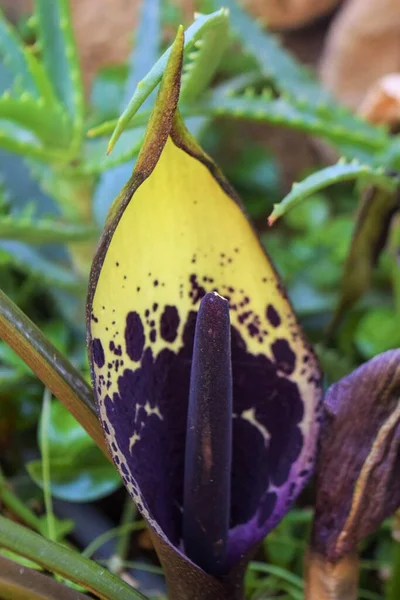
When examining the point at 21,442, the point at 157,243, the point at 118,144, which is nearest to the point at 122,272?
the point at 157,243

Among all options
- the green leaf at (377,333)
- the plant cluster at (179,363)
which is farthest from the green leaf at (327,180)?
the green leaf at (377,333)

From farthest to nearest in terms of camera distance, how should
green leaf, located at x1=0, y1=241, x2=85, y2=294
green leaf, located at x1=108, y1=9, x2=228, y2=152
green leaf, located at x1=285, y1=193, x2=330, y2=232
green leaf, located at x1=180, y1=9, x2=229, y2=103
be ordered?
green leaf, located at x1=285, y1=193, x2=330, y2=232 < green leaf, located at x1=0, y1=241, x2=85, y2=294 < green leaf, located at x1=180, y1=9, x2=229, y2=103 < green leaf, located at x1=108, y1=9, x2=228, y2=152

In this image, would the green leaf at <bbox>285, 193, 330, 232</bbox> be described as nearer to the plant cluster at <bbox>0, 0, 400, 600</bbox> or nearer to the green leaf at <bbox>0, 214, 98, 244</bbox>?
the plant cluster at <bbox>0, 0, 400, 600</bbox>

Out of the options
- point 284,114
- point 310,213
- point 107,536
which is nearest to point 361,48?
point 310,213

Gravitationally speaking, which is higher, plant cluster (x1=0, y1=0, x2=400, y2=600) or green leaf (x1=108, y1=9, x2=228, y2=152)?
green leaf (x1=108, y1=9, x2=228, y2=152)

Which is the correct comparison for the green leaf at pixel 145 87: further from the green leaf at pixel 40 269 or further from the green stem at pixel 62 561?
the green leaf at pixel 40 269

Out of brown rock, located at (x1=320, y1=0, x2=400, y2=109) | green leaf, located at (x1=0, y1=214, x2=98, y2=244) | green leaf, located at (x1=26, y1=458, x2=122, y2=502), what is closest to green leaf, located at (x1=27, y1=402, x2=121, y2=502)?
green leaf, located at (x1=26, y1=458, x2=122, y2=502)

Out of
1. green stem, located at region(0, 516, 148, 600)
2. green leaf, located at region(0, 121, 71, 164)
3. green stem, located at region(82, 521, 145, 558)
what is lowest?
green stem, located at region(82, 521, 145, 558)
